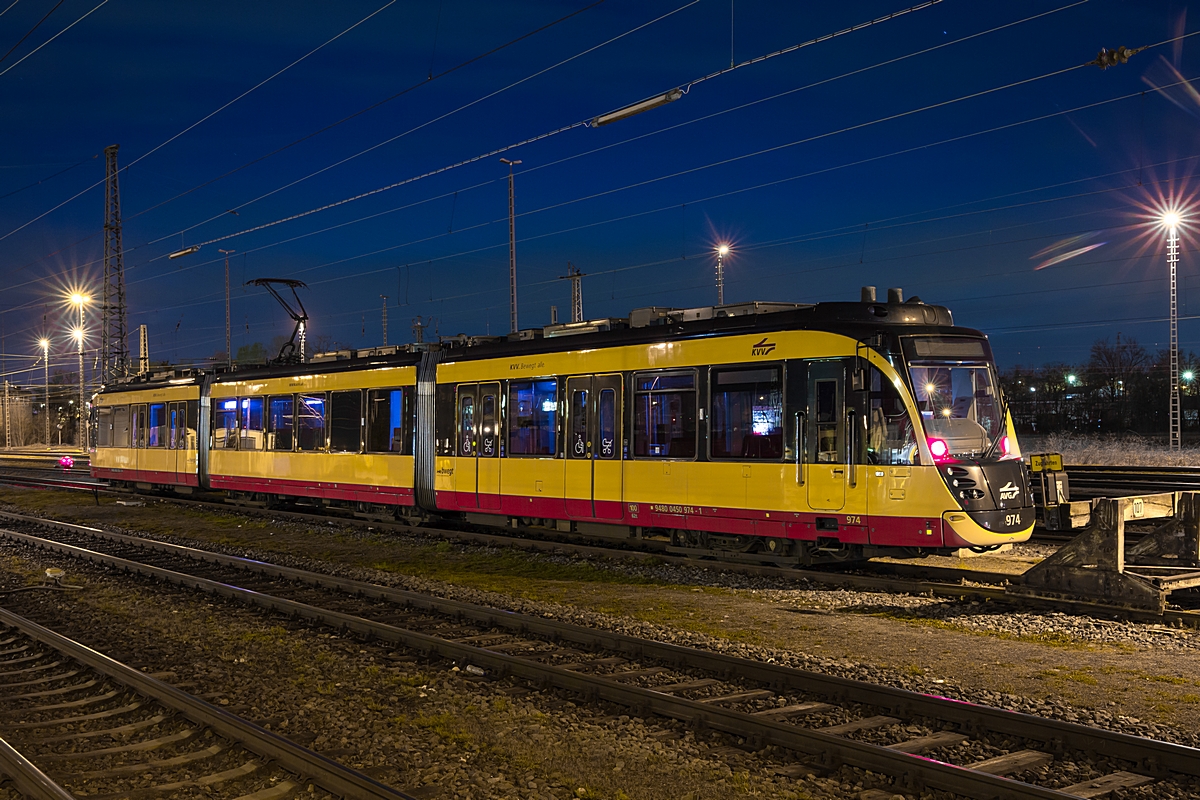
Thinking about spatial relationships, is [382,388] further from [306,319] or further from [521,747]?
[521,747]

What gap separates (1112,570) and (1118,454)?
2743 centimetres

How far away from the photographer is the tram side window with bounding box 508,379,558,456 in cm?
1579

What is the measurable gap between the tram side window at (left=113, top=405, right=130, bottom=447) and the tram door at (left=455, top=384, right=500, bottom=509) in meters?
17.0

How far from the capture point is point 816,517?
39.9 ft

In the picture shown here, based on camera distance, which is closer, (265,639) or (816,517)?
(265,639)

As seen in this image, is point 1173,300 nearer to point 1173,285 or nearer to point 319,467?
point 1173,285

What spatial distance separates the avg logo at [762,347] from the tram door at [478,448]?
5605 mm

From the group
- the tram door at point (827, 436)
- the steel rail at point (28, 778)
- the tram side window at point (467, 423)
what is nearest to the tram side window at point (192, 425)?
the tram side window at point (467, 423)

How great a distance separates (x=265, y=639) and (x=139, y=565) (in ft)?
18.4

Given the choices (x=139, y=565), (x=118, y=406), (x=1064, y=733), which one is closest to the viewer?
(x=1064, y=733)

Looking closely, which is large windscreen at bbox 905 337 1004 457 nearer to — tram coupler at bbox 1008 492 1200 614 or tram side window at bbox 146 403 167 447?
tram coupler at bbox 1008 492 1200 614

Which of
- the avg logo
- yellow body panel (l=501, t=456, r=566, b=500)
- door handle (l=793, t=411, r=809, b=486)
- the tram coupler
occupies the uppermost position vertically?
the avg logo

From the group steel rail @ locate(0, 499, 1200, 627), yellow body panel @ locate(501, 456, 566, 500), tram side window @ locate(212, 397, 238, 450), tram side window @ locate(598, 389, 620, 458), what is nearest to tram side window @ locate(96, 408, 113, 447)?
tram side window @ locate(212, 397, 238, 450)

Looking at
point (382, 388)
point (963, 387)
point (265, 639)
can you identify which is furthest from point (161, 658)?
point (382, 388)
